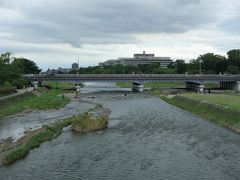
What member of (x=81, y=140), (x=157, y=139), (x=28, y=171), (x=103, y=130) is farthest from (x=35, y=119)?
(x=28, y=171)

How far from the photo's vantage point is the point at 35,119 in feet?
181

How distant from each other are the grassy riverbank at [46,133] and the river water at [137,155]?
0.63 m

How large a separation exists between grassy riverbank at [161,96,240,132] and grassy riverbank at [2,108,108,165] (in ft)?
49.9

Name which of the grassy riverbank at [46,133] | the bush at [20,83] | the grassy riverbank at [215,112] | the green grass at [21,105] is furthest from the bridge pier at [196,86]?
the grassy riverbank at [46,133]

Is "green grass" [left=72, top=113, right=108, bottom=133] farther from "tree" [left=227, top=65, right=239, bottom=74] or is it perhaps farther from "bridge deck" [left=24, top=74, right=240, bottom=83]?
"tree" [left=227, top=65, right=239, bottom=74]

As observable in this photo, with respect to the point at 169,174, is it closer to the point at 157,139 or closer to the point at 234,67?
the point at 157,139

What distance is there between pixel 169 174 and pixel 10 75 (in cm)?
7954

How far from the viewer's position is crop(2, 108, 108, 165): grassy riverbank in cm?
3118

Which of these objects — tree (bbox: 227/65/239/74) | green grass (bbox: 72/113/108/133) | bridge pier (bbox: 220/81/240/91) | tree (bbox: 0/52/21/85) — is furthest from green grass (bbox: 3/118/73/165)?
tree (bbox: 227/65/239/74)

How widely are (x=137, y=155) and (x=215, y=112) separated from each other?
27.1 metres

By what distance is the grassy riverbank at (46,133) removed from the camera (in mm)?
31183

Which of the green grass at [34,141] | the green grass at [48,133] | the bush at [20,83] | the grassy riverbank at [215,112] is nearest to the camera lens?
the green grass at [34,141]

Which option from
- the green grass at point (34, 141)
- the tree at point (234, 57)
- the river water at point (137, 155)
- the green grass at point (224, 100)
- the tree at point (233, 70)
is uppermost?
the tree at point (234, 57)

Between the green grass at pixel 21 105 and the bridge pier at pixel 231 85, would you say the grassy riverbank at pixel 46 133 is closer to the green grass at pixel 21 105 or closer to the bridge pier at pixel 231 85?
the green grass at pixel 21 105
